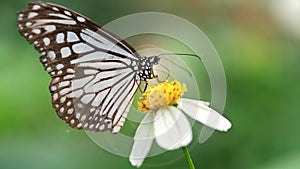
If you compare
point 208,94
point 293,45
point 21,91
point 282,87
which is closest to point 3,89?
point 21,91

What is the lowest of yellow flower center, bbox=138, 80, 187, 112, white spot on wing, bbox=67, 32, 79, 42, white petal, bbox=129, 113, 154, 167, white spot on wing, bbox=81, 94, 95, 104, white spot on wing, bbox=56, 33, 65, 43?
white petal, bbox=129, 113, 154, 167

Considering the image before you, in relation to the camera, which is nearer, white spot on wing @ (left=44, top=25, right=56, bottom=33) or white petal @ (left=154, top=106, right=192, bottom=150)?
white petal @ (left=154, top=106, right=192, bottom=150)

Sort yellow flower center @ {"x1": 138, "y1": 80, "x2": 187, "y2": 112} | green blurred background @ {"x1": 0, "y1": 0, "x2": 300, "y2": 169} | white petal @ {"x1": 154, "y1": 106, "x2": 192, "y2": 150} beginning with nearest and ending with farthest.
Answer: white petal @ {"x1": 154, "y1": 106, "x2": 192, "y2": 150}
yellow flower center @ {"x1": 138, "y1": 80, "x2": 187, "y2": 112}
green blurred background @ {"x1": 0, "y1": 0, "x2": 300, "y2": 169}

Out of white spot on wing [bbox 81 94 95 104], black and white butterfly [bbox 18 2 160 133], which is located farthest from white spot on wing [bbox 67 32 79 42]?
white spot on wing [bbox 81 94 95 104]

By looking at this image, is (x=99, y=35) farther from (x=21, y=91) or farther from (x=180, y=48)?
(x=180, y=48)

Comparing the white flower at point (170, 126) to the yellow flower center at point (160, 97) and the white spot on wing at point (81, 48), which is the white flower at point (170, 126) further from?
the white spot on wing at point (81, 48)

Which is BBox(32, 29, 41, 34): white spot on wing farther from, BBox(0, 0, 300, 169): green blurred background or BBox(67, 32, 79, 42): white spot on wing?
BBox(0, 0, 300, 169): green blurred background
